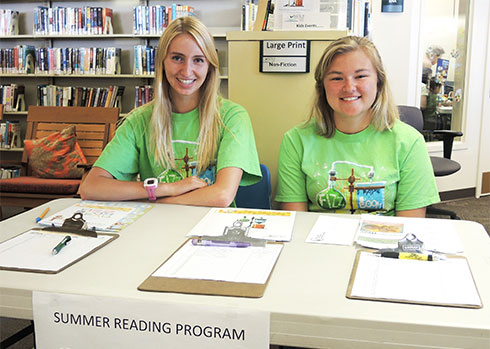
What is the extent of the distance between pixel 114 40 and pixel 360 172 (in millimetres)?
4075

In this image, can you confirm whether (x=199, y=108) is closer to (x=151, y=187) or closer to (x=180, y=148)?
(x=180, y=148)

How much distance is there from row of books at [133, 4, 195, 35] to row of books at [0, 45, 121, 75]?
0.35m

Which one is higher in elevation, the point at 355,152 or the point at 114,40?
the point at 114,40

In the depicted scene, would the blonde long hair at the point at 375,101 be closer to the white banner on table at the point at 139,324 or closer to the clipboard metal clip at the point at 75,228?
the clipboard metal clip at the point at 75,228

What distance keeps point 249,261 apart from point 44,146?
128 inches

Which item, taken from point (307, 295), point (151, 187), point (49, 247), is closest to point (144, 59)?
point (151, 187)

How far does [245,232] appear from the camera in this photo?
124 centimetres

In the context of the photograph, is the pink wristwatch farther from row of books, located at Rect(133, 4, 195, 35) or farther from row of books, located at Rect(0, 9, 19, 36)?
row of books, located at Rect(0, 9, 19, 36)

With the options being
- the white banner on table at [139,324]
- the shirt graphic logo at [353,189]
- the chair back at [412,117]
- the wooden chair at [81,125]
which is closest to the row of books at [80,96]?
the wooden chair at [81,125]

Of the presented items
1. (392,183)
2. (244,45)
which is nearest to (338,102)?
(392,183)

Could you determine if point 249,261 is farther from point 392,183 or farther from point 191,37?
point 191,37

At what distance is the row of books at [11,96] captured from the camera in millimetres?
5199

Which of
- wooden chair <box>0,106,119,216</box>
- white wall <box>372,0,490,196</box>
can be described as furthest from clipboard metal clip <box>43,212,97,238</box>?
white wall <box>372,0,490,196</box>

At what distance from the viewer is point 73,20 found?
4.92 meters
